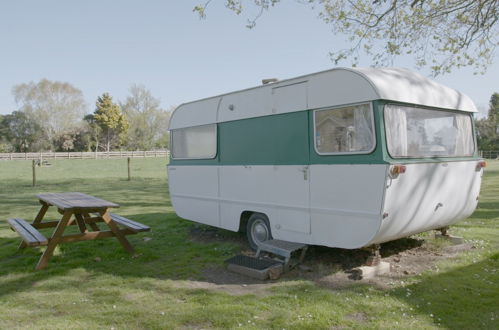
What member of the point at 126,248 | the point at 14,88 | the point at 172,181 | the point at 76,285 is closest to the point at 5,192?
the point at 172,181

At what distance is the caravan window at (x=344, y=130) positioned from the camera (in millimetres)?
5137

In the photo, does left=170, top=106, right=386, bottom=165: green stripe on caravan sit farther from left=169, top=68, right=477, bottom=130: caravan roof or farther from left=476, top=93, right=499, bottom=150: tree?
left=476, top=93, right=499, bottom=150: tree

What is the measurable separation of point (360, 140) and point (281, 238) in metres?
1.94

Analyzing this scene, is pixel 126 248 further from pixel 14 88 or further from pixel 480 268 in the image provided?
pixel 14 88

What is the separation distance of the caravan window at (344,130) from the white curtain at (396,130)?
0.71 feet

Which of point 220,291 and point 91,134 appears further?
point 91,134

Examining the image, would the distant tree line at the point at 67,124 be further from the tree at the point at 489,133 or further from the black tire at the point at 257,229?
the black tire at the point at 257,229

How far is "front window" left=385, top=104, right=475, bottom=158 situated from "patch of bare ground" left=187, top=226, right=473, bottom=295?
5.00 ft

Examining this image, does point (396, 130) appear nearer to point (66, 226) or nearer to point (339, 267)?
point (339, 267)

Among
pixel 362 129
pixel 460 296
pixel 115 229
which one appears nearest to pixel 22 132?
pixel 115 229

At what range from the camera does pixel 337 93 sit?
5422mm

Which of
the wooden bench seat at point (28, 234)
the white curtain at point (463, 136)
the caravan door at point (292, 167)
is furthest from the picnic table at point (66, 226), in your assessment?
the white curtain at point (463, 136)

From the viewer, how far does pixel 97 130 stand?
55.8m

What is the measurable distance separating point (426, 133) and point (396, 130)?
0.75 meters
